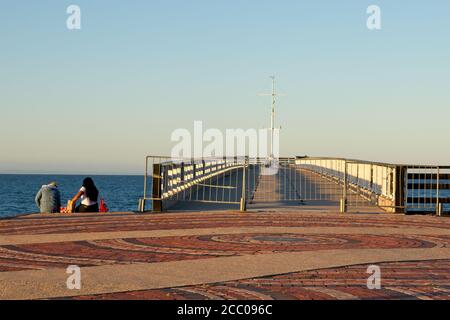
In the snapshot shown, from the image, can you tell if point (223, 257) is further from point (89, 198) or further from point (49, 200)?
point (49, 200)

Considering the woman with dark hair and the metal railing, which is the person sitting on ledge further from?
the metal railing

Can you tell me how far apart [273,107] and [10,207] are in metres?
35.9

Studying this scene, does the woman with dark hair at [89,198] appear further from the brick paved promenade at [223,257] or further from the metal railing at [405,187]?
the metal railing at [405,187]

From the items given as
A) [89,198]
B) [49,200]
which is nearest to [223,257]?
[89,198]

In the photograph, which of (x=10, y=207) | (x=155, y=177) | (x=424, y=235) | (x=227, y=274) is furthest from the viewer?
(x=10, y=207)

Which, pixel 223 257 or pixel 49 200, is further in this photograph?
pixel 49 200

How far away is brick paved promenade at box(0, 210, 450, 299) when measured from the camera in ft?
27.3

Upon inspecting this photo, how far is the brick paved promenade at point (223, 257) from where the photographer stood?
8312 millimetres

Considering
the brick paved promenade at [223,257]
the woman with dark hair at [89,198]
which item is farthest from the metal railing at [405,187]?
the woman with dark hair at [89,198]

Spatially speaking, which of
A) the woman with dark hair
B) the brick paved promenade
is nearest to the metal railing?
the brick paved promenade

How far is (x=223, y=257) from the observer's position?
11.0 m
